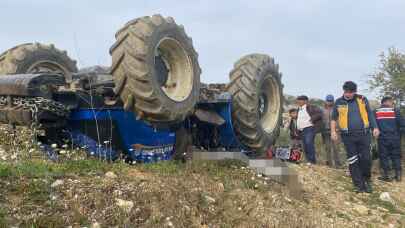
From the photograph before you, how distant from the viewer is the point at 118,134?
5844 millimetres

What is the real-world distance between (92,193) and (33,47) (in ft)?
11.8

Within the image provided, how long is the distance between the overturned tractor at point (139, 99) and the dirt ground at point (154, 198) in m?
0.40

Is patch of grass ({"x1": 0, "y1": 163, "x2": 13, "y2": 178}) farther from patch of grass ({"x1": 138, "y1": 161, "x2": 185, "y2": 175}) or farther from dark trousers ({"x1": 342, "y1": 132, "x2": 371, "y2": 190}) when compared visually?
dark trousers ({"x1": 342, "y1": 132, "x2": 371, "y2": 190})

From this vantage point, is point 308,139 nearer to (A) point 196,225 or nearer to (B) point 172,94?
(B) point 172,94

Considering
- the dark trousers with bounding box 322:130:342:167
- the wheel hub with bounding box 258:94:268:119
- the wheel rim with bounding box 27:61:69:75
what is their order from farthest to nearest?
the dark trousers with bounding box 322:130:342:167, the wheel hub with bounding box 258:94:268:119, the wheel rim with bounding box 27:61:69:75

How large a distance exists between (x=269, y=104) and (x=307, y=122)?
2.24 meters

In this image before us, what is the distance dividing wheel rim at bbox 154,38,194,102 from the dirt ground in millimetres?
840

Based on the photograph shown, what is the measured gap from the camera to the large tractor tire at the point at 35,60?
6730mm

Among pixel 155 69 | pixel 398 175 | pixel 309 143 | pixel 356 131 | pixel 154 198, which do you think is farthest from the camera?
pixel 309 143

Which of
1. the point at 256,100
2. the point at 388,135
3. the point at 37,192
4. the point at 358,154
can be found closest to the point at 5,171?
the point at 37,192

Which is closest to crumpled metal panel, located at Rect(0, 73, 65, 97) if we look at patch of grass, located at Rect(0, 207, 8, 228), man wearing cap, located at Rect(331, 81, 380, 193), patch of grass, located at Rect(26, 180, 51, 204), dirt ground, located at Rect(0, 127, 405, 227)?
dirt ground, located at Rect(0, 127, 405, 227)

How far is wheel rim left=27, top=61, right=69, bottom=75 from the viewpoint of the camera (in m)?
6.91

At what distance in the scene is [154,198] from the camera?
13.9 ft

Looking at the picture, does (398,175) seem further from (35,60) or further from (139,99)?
(35,60)
